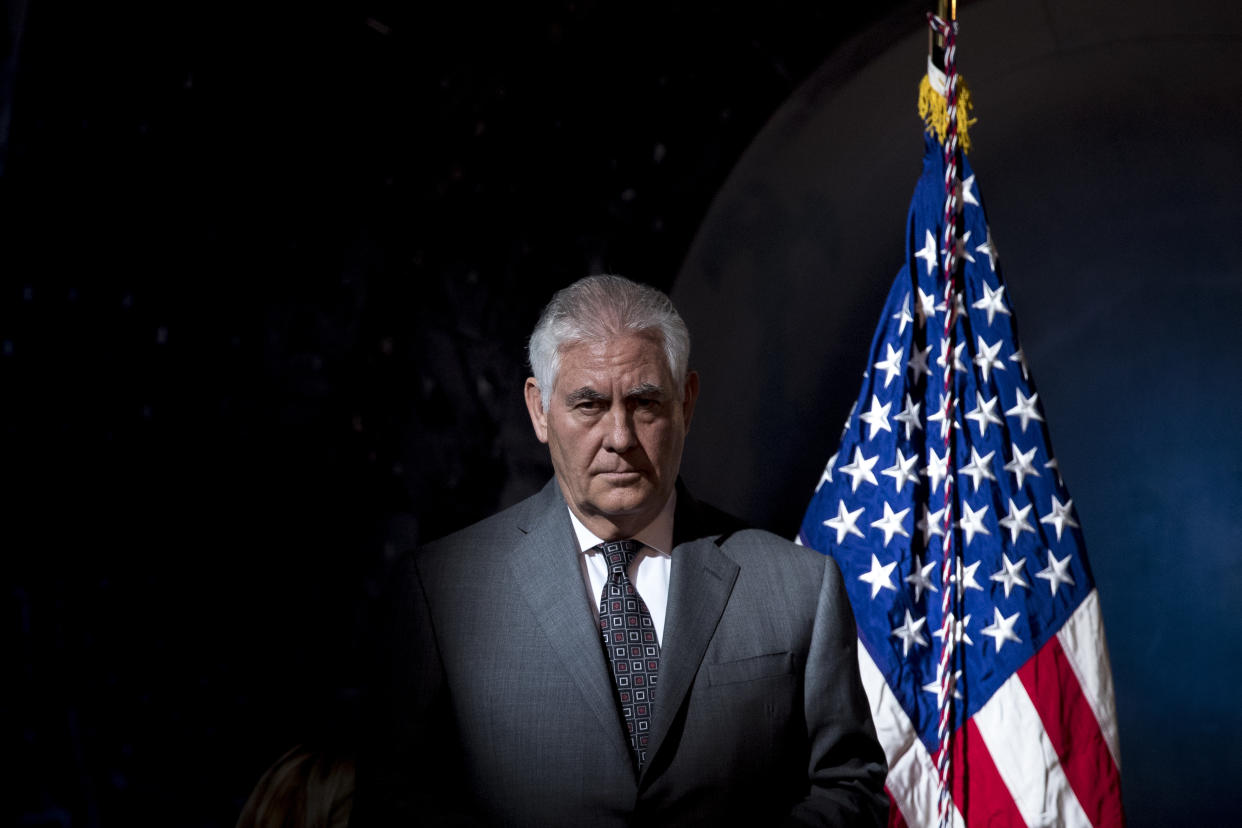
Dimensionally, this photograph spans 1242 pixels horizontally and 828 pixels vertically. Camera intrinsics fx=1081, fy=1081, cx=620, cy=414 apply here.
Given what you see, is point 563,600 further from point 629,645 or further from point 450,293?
point 450,293

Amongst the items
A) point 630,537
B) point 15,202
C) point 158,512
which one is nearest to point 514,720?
point 630,537

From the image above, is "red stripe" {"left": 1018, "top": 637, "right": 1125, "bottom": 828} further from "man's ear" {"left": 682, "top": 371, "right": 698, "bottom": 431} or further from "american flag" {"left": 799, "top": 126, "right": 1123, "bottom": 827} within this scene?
"man's ear" {"left": 682, "top": 371, "right": 698, "bottom": 431}

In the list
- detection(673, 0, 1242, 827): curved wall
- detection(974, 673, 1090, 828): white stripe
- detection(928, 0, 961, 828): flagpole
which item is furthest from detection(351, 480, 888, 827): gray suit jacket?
detection(673, 0, 1242, 827): curved wall

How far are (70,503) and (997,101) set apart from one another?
2.61m

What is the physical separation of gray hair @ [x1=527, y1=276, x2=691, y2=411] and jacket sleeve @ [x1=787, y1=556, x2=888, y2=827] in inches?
18.1

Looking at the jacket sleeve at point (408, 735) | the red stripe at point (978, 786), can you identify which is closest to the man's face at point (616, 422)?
the jacket sleeve at point (408, 735)

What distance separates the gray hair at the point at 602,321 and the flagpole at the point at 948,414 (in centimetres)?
114

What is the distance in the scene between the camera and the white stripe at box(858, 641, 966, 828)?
248 centimetres

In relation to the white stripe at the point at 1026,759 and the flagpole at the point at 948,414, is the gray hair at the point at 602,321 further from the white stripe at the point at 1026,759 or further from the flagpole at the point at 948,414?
the white stripe at the point at 1026,759

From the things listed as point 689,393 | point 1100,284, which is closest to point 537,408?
point 689,393

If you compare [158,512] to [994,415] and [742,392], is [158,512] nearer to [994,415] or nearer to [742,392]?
[742,392]

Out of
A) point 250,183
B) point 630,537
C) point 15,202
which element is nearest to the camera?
point 630,537

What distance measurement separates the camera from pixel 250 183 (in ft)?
7.04

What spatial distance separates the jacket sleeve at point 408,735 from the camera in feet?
4.86
